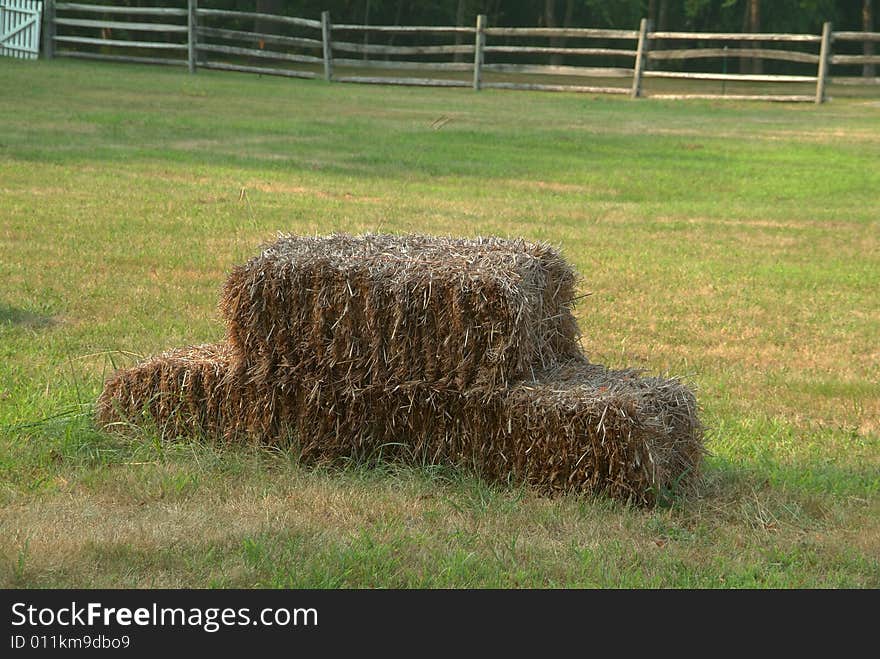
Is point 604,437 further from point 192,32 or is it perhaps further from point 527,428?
point 192,32

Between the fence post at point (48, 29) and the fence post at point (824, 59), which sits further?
the fence post at point (48, 29)

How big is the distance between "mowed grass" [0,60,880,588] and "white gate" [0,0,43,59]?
10503mm

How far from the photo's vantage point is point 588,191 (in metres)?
15.5

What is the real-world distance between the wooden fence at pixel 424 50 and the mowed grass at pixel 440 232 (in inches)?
346

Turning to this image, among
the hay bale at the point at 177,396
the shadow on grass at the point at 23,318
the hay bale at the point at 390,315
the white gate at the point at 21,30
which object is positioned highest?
the white gate at the point at 21,30

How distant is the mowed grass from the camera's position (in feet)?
13.8

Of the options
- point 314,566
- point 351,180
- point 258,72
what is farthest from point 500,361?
point 258,72

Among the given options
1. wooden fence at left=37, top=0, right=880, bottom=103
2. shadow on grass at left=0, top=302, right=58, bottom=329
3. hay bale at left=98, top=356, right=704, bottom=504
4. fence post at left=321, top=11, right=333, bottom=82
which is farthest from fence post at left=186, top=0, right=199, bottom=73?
hay bale at left=98, top=356, right=704, bottom=504

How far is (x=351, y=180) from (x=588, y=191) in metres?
3.04

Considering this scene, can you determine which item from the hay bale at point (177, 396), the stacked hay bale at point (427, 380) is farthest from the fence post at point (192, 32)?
the stacked hay bale at point (427, 380)

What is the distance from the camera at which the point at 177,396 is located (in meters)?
5.39

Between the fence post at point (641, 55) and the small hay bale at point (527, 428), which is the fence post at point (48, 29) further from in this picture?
the small hay bale at point (527, 428)

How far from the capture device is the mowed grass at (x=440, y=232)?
4.20 metres

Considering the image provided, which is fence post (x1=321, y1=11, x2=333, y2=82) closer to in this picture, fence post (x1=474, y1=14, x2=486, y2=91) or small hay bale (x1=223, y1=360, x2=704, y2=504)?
fence post (x1=474, y1=14, x2=486, y2=91)
